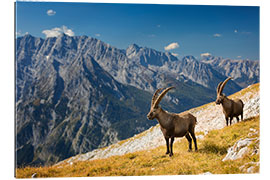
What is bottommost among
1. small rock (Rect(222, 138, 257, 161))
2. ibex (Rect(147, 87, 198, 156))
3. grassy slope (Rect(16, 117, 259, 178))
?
grassy slope (Rect(16, 117, 259, 178))

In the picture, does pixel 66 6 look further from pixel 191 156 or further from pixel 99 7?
pixel 191 156

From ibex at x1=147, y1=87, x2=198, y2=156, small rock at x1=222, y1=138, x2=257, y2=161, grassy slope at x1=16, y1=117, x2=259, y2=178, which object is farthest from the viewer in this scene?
ibex at x1=147, y1=87, x2=198, y2=156

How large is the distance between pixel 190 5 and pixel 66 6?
821cm

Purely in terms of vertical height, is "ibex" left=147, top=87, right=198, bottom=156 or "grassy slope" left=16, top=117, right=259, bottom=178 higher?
"ibex" left=147, top=87, right=198, bottom=156

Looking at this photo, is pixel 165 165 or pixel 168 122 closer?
pixel 165 165

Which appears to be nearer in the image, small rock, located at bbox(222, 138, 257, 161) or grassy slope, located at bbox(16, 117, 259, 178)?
small rock, located at bbox(222, 138, 257, 161)

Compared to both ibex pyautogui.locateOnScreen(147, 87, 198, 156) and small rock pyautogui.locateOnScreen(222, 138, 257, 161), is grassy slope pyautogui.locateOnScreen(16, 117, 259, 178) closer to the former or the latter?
small rock pyautogui.locateOnScreen(222, 138, 257, 161)

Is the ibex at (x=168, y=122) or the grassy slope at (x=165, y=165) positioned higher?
the ibex at (x=168, y=122)

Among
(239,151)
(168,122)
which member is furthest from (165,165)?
(239,151)

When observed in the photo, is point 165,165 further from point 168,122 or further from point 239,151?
point 239,151

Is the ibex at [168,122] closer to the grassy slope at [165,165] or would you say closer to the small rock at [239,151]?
the grassy slope at [165,165]

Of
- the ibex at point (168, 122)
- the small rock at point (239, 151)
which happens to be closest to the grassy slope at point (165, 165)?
the small rock at point (239, 151)

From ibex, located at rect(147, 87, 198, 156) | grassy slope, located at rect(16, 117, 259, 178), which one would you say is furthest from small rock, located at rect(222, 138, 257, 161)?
ibex, located at rect(147, 87, 198, 156)

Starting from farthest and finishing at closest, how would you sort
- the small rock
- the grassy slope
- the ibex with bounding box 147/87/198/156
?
the ibex with bounding box 147/87/198/156, the grassy slope, the small rock
